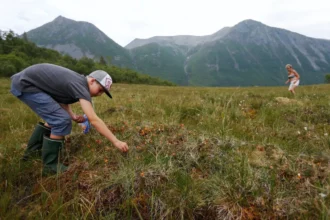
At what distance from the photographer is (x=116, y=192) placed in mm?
2873

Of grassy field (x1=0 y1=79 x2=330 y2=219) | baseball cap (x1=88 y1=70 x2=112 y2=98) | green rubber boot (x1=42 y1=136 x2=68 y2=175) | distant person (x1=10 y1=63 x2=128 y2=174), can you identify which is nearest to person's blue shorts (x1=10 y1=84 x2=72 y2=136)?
distant person (x1=10 y1=63 x2=128 y2=174)

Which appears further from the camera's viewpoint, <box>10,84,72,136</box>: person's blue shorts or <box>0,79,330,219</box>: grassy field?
<box>10,84,72,136</box>: person's blue shorts

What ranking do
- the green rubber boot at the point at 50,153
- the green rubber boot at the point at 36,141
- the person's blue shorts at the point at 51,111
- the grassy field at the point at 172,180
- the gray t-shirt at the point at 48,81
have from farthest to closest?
the green rubber boot at the point at 36,141, the gray t-shirt at the point at 48,81, the person's blue shorts at the point at 51,111, the green rubber boot at the point at 50,153, the grassy field at the point at 172,180

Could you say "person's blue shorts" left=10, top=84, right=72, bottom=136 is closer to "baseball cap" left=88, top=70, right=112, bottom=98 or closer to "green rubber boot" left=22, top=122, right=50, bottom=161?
"green rubber boot" left=22, top=122, right=50, bottom=161

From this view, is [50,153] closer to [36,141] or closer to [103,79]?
[36,141]

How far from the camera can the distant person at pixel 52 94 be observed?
364 cm

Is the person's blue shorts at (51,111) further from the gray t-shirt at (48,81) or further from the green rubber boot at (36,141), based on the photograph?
the green rubber boot at (36,141)

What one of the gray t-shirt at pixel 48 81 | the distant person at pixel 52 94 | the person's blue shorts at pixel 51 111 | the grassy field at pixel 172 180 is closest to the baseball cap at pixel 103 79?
the distant person at pixel 52 94

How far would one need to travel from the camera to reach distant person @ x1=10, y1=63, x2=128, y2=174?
11.9 ft

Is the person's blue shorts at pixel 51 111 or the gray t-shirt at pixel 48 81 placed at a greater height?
the gray t-shirt at pixel 48 81

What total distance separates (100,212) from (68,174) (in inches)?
41.2

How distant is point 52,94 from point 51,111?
1.27 ft

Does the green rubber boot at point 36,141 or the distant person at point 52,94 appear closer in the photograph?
the distant person at point 52,94

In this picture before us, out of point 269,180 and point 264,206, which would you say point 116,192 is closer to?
point 264,206
